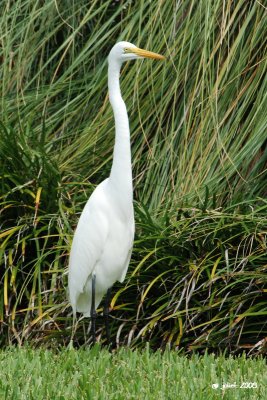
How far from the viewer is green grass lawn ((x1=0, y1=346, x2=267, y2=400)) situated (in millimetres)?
3463

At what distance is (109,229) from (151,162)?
919mm

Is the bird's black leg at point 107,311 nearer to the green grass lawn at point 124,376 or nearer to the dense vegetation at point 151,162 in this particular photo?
the dense vegetation at point 151,162

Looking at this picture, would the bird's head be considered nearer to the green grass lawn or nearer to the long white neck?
the long white neck

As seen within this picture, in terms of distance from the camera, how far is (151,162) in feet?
18.6

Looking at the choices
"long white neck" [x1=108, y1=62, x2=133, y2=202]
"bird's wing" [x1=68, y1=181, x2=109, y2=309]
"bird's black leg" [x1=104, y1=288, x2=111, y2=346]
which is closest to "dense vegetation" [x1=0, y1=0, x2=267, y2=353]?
"bird's black leg" [x1=104, y1=288, x2=111, y2=346]

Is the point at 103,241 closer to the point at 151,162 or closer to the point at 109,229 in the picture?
the point at 109,229

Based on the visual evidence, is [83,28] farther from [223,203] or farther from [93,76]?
[223,203]

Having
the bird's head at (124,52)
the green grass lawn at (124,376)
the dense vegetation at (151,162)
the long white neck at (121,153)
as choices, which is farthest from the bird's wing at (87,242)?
the bird's head at (124,52)

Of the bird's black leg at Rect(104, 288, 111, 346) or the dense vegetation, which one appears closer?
the bird's black leg at Rect(104, 288, 111, 346)

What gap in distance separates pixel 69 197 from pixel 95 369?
1848mm

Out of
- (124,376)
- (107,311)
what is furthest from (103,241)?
(124,376)

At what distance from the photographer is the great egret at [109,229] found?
188 inches

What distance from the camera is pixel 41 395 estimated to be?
11.2 ft

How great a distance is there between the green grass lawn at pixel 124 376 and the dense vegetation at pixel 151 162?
702mm
